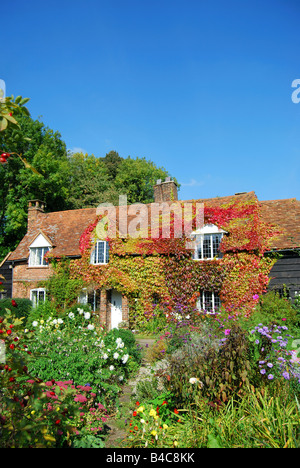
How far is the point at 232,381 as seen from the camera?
4934mm

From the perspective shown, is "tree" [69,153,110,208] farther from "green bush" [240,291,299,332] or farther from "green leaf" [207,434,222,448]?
"green leaf" [207,434,222,448]

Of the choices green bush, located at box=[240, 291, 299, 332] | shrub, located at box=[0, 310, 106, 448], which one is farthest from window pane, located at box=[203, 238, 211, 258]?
shrub, located at box=[0, 310, 106, 448]

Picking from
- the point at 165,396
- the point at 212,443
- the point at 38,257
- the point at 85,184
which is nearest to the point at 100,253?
the point at 38,257

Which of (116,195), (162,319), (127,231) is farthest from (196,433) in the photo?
(116,195)

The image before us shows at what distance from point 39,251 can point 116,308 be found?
22.3 ft

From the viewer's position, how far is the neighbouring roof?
16.5 m

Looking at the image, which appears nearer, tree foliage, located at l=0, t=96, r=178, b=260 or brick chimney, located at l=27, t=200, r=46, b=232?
brick chimney, located at l=27, t=200, r=46, b=232

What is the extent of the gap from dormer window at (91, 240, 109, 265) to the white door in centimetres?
200

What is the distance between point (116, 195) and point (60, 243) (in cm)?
1513

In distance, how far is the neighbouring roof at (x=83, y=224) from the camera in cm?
1645

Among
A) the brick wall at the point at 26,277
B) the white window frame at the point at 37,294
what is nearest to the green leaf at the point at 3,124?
the brick wall at the point at 26,277
